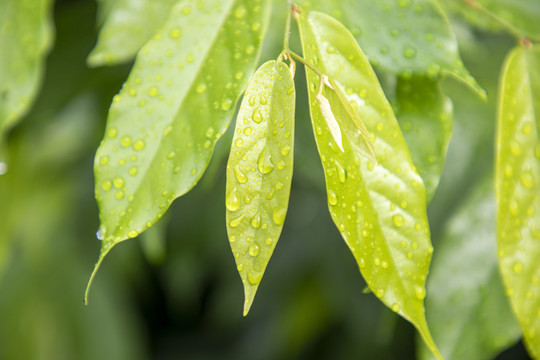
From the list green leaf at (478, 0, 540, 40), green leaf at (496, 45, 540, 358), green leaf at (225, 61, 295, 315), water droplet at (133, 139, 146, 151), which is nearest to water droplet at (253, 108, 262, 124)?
green leaf at (225, 61, 295, 315)

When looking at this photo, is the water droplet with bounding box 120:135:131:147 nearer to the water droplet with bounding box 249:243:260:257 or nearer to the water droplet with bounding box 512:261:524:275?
the water droplet with bounding box 249:243:260:257

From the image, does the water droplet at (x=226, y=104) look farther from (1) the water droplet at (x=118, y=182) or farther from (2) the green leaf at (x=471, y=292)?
(2) the green leaf at (x=471, y=292)

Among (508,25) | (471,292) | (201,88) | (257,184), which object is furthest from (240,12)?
(471,292)

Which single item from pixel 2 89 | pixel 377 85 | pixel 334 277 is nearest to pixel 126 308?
pixel 334 277

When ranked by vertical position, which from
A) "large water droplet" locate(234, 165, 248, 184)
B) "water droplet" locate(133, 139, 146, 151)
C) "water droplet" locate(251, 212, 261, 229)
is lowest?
"water droplet" locate(133, 139, 146, 151)

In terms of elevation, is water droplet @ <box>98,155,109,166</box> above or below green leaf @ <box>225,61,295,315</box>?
below

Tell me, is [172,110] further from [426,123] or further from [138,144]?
[426,123]
